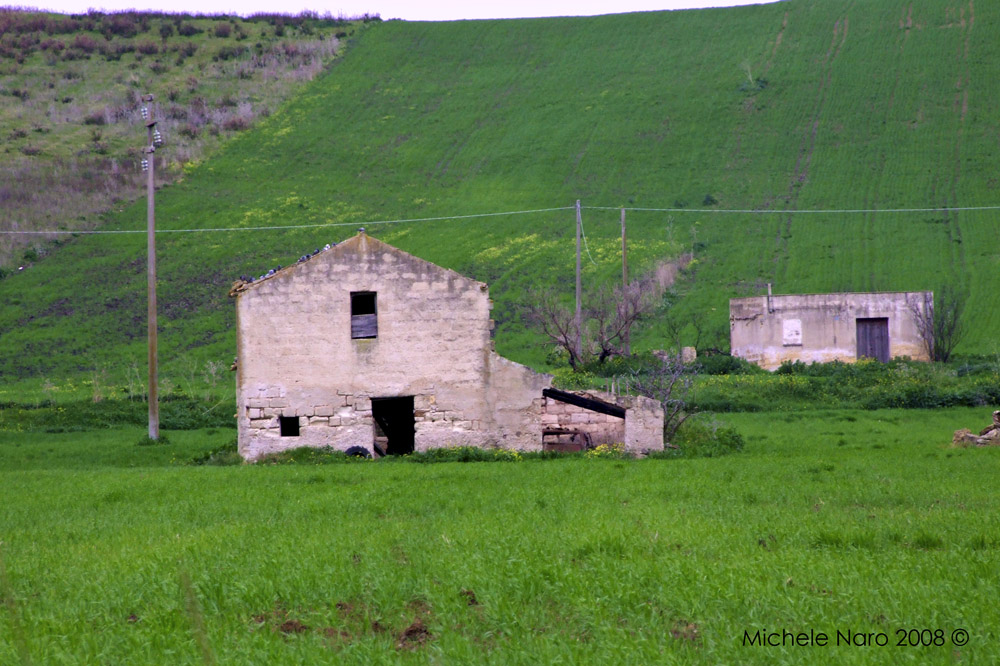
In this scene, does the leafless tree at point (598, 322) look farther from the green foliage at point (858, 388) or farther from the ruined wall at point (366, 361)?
the ruined wall at point (366, 361)

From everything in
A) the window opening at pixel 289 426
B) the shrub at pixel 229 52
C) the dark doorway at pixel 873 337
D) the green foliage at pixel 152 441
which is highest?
the shrub at pixel 229 52

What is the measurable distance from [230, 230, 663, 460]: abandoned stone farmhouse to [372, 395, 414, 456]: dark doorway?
134 inches

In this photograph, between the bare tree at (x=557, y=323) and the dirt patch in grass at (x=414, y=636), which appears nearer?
the dirt patch in grass at (x=414, y=636)

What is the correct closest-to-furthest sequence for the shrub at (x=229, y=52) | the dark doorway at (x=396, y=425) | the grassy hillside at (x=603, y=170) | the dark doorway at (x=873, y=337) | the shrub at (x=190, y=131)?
the dark doorway at (x=396, y=425) < the dark doorway at (x=873, y=337) < the grassy hillside at (x=603, y=170) < the shrub at (x=190, y=131) < the shrub at (x=229, y=52)

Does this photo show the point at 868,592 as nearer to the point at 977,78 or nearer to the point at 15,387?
the point at 15,387

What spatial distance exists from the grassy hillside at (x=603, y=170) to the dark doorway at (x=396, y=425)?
22.7m

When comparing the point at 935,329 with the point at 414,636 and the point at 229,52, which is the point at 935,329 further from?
the point at 229,52

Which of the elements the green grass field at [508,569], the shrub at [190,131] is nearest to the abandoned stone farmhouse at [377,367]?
the green grass field at [508,569]

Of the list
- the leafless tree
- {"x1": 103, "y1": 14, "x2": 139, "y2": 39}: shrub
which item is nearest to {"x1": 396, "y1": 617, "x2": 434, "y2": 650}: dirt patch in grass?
the leafless tree

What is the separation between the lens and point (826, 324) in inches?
1972

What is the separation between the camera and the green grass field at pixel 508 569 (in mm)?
6898

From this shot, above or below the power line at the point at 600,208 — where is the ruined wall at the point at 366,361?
below

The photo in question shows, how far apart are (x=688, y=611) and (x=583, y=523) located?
15.5 ft

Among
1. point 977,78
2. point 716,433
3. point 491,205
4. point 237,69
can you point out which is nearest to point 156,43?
point 237,69
